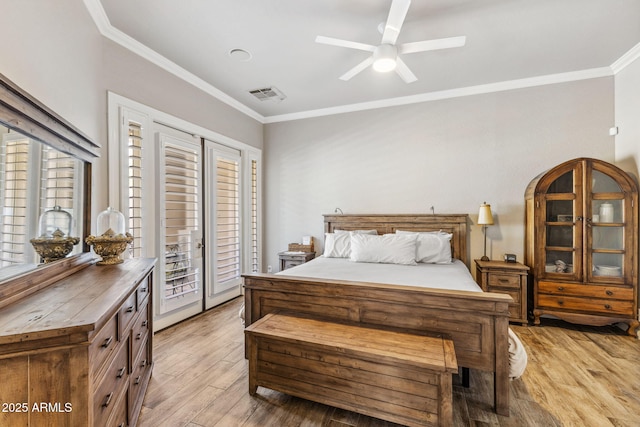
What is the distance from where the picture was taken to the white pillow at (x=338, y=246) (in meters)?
3.85

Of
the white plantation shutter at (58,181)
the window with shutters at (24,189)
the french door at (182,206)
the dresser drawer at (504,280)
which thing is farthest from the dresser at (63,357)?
the dresser drawer at (504,280)

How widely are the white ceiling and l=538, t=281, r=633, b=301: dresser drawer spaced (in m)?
2.54

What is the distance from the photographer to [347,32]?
267 cm

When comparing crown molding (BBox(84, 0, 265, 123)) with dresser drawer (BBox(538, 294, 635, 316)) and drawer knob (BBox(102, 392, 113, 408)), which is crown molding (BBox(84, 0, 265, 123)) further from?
dresser drawer (BBox(538, 294, 635, 316))

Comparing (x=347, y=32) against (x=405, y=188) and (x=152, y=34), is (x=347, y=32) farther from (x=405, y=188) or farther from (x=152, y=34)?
(x=405, y=188)

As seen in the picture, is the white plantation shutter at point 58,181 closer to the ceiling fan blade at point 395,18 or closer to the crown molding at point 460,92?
the ceiling fan blade at point 395,18

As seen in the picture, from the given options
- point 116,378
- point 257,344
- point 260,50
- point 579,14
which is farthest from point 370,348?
point 579,14

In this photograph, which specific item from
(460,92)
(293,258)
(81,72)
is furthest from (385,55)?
(293,258)

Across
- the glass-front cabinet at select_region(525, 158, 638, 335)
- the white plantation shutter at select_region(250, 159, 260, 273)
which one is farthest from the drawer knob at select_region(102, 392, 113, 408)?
the glass-front cabinet at select_region(525, 158, 638, 335)

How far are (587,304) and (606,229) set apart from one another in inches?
34.6

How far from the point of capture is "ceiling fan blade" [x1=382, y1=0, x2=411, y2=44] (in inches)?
75.2

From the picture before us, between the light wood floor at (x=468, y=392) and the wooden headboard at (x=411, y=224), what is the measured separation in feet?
4.31

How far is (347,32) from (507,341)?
289 cm

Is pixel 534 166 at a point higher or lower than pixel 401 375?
higher
